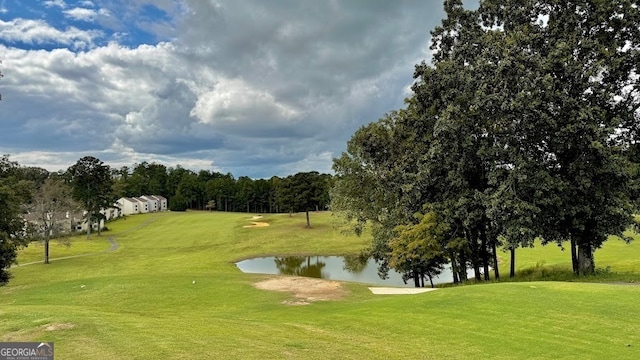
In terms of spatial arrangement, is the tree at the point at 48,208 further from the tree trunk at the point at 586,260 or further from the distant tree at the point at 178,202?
the distant tree at the point at 178,202

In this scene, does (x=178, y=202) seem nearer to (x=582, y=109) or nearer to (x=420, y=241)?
(x=420, y=241)

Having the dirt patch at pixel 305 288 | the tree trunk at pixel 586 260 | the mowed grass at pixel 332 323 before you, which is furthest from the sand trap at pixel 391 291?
the tree trunk at pixel 586 260

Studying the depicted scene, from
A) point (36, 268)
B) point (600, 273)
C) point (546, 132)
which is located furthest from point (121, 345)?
point (36, 268)

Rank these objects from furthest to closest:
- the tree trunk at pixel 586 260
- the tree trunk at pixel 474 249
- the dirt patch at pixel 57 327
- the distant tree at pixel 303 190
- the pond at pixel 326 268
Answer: the distant tree at pixel 303 190
the pond at pixel 326 268
the tree trunk at pixel 474 249
the tree trunk at pixel 586 260
the dirt patch at pixel 57 327

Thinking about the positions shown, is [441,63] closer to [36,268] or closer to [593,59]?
[593,59]

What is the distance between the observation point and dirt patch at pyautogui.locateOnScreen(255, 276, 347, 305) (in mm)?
21703

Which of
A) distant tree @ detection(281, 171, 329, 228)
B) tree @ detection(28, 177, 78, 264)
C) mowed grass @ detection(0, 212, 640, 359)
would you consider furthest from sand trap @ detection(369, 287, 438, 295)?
distant tree @ detection(281, 171, 329, 228)

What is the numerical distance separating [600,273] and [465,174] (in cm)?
985

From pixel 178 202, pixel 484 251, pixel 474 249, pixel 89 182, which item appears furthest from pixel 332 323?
pixel 178 202

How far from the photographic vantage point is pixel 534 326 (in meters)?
13.0

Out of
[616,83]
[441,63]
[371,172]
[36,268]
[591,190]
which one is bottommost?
[36,268]

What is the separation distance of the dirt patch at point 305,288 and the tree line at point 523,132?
6063 mm

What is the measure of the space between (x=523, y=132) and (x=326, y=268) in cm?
2925

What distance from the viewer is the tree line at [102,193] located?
35.8 meters
